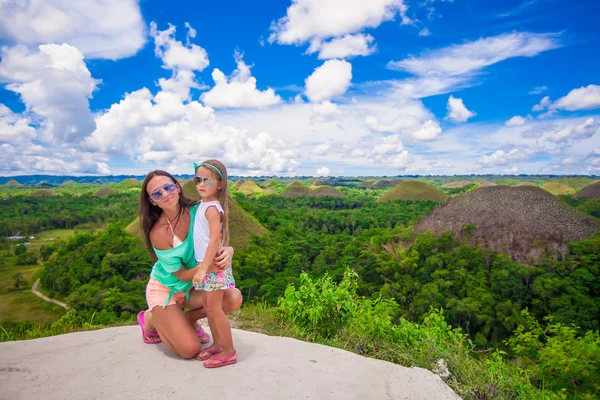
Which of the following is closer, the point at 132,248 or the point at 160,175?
the point at 160,175

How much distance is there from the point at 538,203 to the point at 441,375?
64.7ft

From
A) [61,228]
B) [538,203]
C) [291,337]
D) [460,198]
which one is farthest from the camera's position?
[61,228]

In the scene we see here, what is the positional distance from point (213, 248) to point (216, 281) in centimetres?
26

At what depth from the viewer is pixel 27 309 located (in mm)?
14164

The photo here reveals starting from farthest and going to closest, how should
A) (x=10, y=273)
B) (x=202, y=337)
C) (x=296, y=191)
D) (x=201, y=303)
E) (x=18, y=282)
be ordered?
(x=296, y=191) < (x=10, y=273) < (x=18, y=282) < (x=202, y=337) < (x=201, y=303)

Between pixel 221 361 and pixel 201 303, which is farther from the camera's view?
pixel 201 303

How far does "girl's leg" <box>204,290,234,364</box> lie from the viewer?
2270 millimetres

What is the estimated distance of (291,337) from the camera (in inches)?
119

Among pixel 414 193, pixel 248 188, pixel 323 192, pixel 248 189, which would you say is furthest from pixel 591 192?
pixel 248 188

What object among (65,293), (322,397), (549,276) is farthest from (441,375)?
(65,293)

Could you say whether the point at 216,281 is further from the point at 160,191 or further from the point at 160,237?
the point at 160,191

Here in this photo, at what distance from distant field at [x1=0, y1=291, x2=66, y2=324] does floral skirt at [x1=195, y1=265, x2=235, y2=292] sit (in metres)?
14.0

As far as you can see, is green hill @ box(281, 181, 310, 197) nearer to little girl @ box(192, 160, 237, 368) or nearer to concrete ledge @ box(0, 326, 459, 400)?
concrete ledge @ box(0, 326, 459, 400)

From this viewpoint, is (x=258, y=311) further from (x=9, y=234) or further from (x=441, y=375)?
(x=9, y=234)
